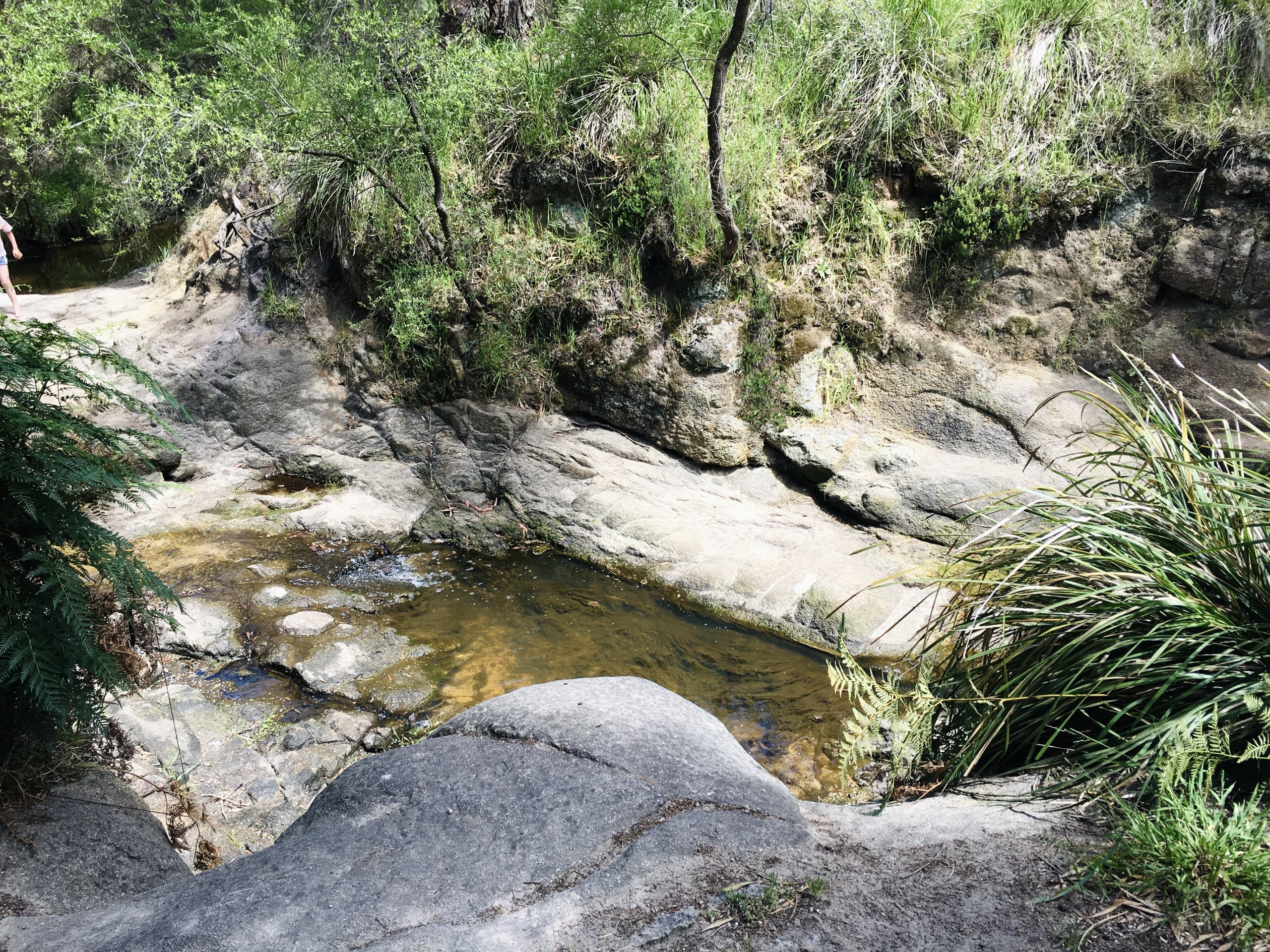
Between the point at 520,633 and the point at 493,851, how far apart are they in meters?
2.99

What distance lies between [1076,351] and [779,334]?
2312 mm

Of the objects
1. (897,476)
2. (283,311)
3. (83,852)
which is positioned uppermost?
(283,311)

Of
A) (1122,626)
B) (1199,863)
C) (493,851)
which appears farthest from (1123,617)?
(493,851)

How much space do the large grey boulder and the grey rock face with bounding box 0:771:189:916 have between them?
0.28m

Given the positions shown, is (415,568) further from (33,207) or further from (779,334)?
(33,207)

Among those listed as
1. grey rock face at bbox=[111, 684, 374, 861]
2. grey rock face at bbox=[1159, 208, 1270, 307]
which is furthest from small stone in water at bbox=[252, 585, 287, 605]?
grey rock face at bbox=[1159, 208, 1270, 307]

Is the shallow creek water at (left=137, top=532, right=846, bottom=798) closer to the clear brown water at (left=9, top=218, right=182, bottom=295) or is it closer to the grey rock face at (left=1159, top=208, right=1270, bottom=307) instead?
the grey rock face at (left=1159, top=208, right=1270, bottom=307)

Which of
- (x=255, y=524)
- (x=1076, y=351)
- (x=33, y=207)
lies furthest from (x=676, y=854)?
(x=33, y=207)

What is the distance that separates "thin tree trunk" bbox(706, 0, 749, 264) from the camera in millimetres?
5180

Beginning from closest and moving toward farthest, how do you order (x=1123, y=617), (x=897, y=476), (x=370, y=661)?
(x=1123, y=617) < (x=370, y=661) < (x=897, y=476)

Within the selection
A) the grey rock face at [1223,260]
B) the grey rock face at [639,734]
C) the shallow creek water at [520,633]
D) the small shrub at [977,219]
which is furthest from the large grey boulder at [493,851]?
the grey rock face at [1223,260]

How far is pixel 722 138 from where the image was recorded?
Answer: 650 centimetres

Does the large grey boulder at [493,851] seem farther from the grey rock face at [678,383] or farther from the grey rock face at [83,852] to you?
the grey rock face at [678,383]

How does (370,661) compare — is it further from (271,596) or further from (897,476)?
(897,476)
